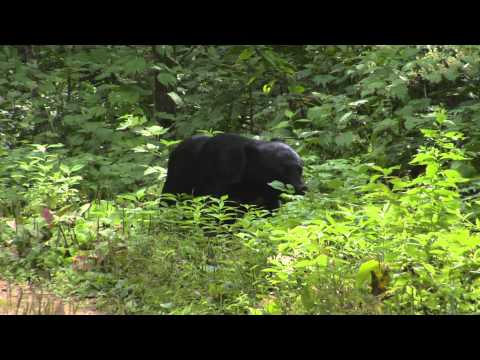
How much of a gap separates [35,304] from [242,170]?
3134 millimetres

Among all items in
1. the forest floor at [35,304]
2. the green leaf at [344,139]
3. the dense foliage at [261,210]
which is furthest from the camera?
the green leaf at [344,139]

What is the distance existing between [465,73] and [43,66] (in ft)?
26.0

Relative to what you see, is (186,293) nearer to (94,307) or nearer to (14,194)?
(94,307)

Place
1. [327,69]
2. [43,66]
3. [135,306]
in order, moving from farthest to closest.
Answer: [43,66] → [327,69] → [135,306]

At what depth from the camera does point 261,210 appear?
6.55 metres

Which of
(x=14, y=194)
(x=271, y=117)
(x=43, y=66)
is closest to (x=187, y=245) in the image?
(x=14, y=194)

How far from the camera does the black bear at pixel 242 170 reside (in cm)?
704

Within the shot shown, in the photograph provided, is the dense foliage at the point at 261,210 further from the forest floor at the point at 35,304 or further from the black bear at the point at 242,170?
the black bear at the point at 242,170

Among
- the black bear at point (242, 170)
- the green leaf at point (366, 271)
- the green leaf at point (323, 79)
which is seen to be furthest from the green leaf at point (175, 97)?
the green leaf at point (366, 271)

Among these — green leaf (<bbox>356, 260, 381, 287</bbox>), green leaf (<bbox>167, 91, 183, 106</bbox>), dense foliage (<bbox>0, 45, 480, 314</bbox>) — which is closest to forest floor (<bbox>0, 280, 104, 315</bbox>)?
dense foliage (<bbox>0, 45, 480, 314</bbox>)

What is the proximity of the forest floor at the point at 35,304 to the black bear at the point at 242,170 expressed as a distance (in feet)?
8.51

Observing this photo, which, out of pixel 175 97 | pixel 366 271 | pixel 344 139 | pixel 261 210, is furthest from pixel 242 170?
pixel 175 97

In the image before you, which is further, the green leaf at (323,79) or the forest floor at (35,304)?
the green leaf at (323,79)

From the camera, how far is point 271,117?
36.0ft
